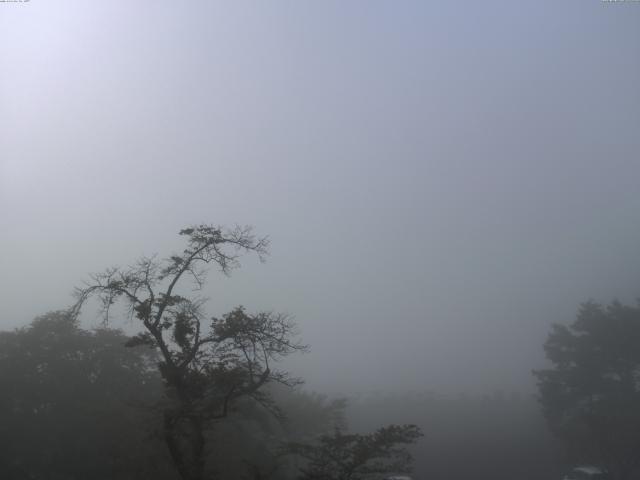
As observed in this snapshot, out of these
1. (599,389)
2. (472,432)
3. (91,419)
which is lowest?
(472,432)

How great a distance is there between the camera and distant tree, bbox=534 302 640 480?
93.4 feet

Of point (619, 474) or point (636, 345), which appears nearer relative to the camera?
point (619, 474)

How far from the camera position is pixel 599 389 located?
3262 cm

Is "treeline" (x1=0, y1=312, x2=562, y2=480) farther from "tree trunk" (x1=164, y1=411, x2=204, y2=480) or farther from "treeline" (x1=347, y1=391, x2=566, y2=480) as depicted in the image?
"tree trunk" (x1=164, y1=411, x2=204, y2=480)

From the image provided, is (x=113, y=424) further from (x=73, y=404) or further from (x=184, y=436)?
(x=184, y=436)

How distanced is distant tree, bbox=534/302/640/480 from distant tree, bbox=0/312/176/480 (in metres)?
30.5

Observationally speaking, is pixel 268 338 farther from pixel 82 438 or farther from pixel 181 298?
pixel 82 438

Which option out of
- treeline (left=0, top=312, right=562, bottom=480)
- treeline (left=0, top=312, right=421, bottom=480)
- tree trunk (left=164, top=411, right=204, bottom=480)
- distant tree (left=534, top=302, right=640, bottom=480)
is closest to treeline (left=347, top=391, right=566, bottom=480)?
treeline (left=0, top=312, right=562, bottom=480)

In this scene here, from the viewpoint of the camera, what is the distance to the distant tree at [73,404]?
1797 centimetres

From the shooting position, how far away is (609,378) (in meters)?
32.7

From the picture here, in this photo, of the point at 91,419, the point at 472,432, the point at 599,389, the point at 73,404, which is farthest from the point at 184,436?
the point at 472,432

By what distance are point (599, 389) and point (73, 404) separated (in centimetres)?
3838

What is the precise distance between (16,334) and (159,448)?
1442 centimetres

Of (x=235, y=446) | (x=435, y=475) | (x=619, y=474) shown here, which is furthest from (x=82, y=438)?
(x=619, y=474)
